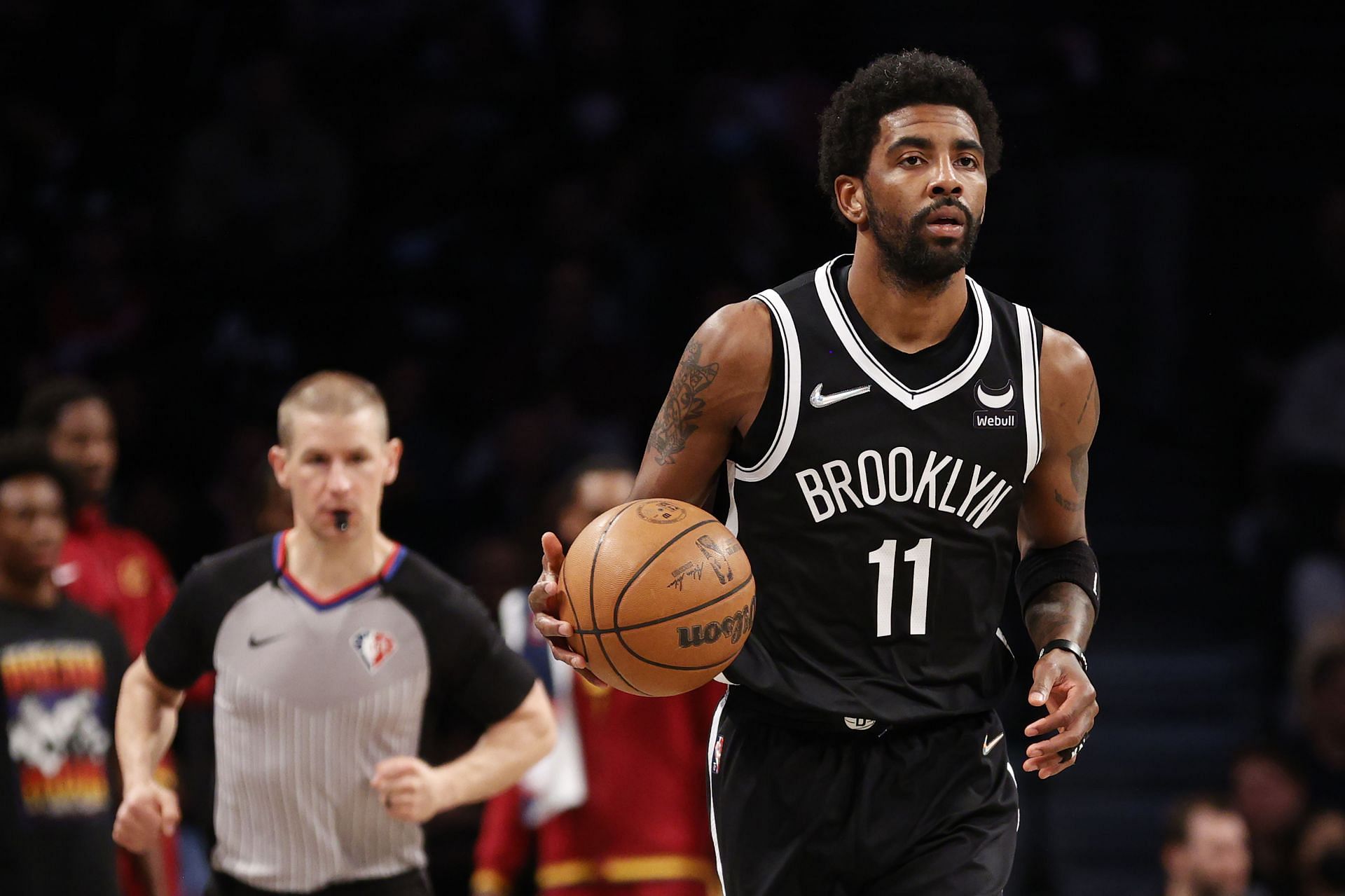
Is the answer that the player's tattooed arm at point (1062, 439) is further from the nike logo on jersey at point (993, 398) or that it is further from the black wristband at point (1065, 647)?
the black wristband at point (1065, 647)

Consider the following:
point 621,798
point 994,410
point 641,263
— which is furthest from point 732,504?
point 641,263

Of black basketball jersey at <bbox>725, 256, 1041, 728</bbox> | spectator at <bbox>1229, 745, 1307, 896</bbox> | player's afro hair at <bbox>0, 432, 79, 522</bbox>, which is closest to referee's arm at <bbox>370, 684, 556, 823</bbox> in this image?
black basketball jersey at <bbox>725, 256, 1041, 728</bbox>

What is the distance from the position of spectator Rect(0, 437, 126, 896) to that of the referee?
1.18 meters

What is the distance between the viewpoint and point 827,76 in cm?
1073

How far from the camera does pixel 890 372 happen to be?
3773 millimetres

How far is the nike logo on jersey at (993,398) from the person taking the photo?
3783mm

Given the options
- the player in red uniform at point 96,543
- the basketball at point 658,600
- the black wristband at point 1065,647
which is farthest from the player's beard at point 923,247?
the player in red uniform at point 96,543

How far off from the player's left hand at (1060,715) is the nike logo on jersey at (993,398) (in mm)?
555

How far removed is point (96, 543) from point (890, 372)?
160 inches

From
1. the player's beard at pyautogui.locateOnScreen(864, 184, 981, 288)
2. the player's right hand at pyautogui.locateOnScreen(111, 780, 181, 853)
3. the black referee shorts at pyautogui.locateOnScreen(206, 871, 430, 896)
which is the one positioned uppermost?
the player's beard at pyautogui.locateOnScreen(864, 184, 981, 288)

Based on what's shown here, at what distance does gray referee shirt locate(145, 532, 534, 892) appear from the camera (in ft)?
15.0

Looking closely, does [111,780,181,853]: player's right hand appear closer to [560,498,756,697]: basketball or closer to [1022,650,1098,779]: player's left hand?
[560,498,756,697]: basketball

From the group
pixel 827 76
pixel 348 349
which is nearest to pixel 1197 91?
pixel 827 76

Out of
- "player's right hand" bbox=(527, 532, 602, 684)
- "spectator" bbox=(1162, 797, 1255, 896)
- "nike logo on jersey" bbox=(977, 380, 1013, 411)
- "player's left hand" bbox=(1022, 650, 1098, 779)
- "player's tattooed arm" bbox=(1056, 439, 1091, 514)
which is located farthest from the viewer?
"spectator" bbox=(1162, 797, 1255, 896)
